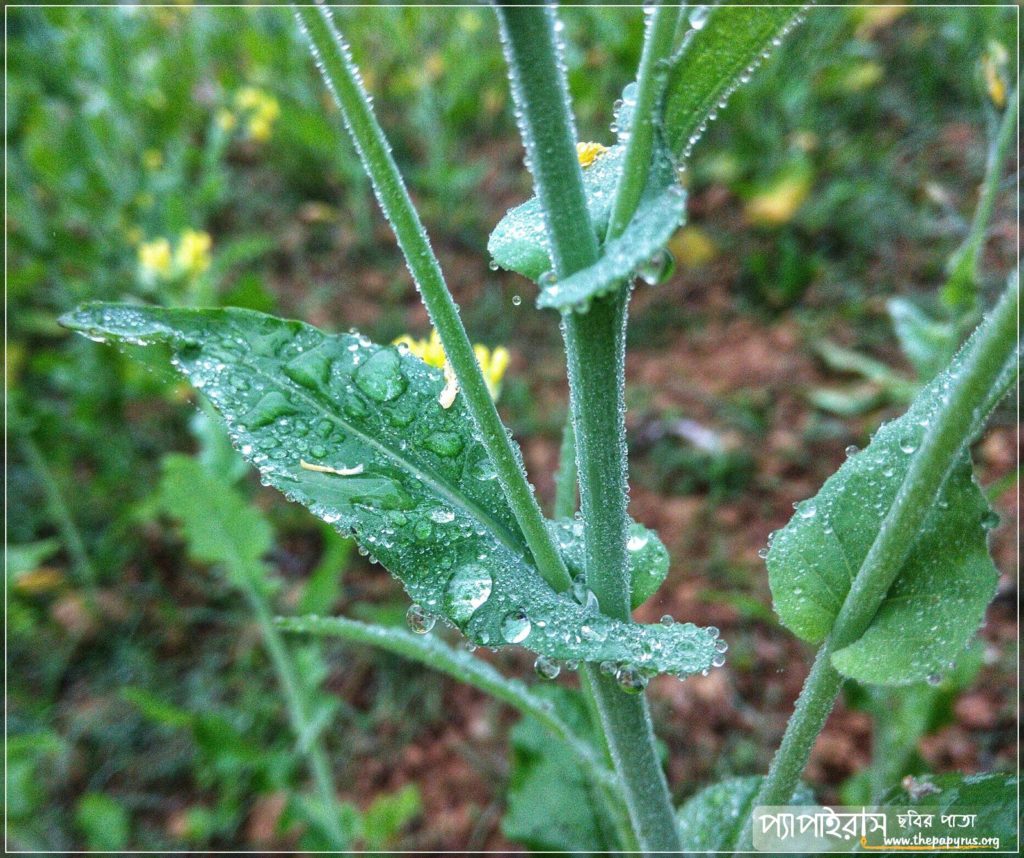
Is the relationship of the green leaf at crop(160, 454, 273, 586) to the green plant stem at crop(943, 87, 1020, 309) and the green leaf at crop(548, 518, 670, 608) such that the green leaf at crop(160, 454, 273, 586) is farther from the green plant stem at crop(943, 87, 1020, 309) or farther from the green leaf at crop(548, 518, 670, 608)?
the green plant stem at crop(943, 87, 1020, 309)

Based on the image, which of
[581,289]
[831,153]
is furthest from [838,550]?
[831,153]

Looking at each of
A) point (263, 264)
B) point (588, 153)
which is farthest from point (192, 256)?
point (588, 153)

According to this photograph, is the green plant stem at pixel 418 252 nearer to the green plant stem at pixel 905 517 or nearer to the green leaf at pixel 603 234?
the green leaf at pixel 603 234

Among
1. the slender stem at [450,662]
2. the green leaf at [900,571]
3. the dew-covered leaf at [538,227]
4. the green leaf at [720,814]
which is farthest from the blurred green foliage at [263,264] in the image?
the dew-covered leaf at [538,227]

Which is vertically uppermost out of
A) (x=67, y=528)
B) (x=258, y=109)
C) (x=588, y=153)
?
(x=258, y=109)

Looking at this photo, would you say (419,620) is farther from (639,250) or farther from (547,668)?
(639,250)

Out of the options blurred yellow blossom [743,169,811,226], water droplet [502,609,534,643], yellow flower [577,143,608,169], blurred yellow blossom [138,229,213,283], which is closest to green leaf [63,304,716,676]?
water droplet [502,609,534,643]

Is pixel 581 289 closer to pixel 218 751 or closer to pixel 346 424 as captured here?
pixel 346 424
